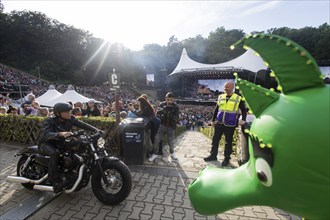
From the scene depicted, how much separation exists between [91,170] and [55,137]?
801 millimetres

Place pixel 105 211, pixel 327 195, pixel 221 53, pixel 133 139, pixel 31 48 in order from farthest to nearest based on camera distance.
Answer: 1. pixel 221 53
2. pixel 31 48
3. pixel 133 139
4. pixel 105 211
5. pixel 327 195

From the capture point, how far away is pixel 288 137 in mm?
1405

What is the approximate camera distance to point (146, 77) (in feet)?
193

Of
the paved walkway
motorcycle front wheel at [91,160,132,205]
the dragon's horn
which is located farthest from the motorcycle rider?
the dragon's horn

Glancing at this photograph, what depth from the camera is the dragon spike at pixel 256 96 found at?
1.60 metres

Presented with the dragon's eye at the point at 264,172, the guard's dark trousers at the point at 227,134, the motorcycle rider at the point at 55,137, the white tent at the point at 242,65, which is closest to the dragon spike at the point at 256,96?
the dragon's eye at the point at 264,172

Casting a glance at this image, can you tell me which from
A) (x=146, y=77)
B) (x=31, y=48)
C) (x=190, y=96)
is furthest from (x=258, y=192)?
(x=31, y=48)

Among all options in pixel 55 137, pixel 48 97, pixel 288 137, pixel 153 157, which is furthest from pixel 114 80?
pixel 48 97

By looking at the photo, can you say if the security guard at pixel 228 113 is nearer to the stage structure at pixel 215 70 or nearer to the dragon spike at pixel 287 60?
the dragon spike at pixel 287 60

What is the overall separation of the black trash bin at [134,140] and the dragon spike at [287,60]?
429 cm

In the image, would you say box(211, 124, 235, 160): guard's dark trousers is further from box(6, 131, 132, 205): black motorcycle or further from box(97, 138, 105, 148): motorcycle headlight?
box(97, 138, 105, 148): motorcycle headlight

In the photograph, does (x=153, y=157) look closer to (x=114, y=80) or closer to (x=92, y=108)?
(x=114, y=80)

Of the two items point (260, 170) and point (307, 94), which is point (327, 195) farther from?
point (307, 94)

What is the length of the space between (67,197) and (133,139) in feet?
6.38
